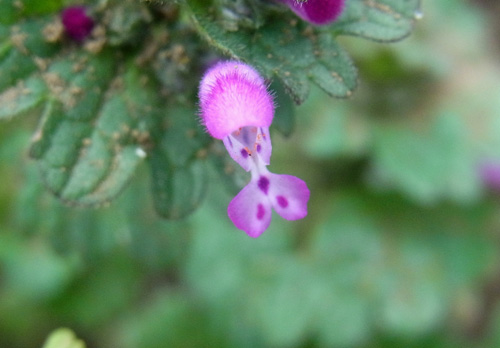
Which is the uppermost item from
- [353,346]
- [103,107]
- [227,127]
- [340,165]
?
Answer: [227,127]

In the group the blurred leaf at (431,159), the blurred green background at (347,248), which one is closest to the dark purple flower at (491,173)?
the blurred green background at (347,248)

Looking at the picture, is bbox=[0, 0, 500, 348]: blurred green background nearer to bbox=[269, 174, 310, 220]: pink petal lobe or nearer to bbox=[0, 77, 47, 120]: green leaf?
bbox=[0, 77, 47, 120]: green leaf

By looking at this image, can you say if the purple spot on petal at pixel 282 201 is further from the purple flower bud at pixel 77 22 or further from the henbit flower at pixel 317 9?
the purple flower bud at pixel 77 22

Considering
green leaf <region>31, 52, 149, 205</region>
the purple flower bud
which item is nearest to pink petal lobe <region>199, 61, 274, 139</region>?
green leaf <region>31, 52, 149, 205</region>

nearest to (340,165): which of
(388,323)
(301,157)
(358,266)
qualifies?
(301,157)

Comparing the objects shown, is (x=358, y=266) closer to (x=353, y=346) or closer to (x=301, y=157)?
(x=353, y=346)

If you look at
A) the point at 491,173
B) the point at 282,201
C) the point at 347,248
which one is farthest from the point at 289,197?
the point at 491,173
